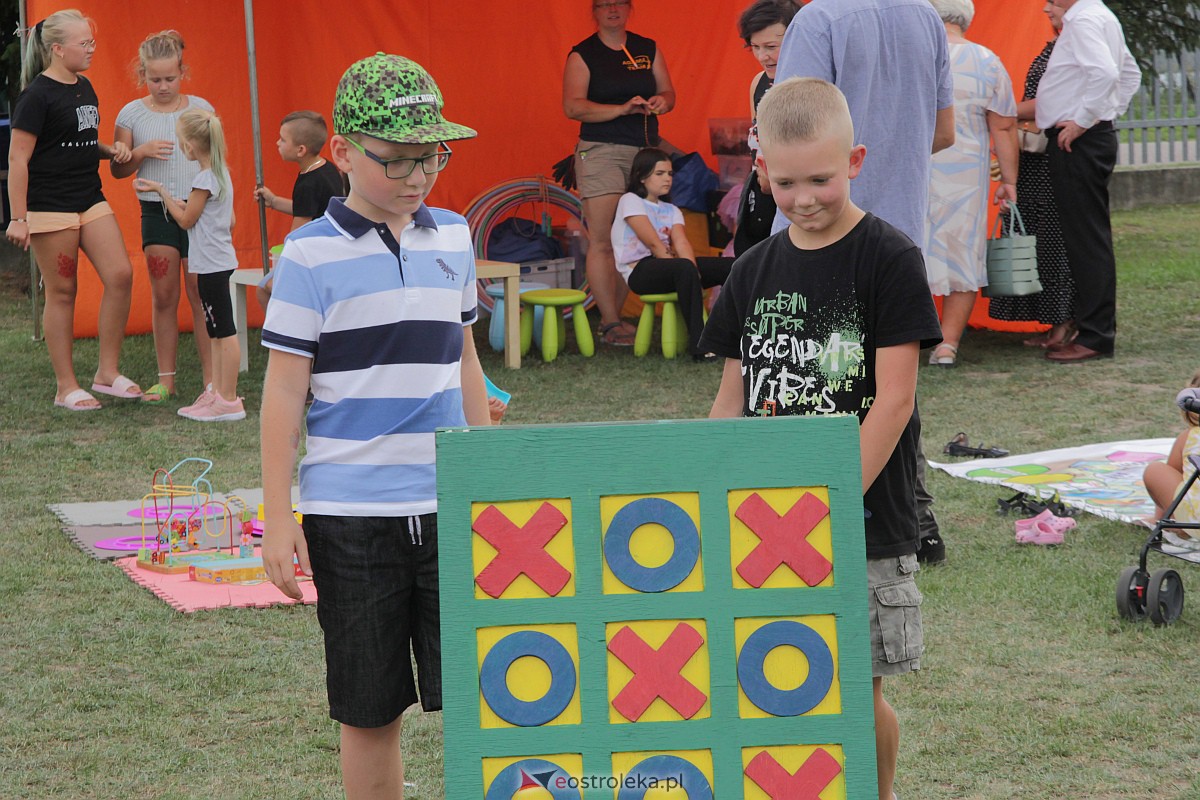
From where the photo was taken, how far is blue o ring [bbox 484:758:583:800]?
6.63 feet

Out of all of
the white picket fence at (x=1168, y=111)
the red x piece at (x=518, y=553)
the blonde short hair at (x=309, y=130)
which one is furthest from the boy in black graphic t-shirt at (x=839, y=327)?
the white picket fence at (x=1168, y=111)

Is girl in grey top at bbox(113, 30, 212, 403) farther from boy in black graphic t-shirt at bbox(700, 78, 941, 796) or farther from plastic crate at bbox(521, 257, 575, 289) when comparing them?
boy in black graphic t-shirt at bbox(700, 78, 941, 796)

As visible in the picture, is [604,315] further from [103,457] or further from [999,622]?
[999,622]

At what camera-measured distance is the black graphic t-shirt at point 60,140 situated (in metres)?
7.21

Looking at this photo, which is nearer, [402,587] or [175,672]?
[402,587]

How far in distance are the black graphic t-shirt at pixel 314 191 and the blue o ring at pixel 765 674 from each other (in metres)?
5.38

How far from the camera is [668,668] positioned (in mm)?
2057

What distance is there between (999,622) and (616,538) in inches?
101

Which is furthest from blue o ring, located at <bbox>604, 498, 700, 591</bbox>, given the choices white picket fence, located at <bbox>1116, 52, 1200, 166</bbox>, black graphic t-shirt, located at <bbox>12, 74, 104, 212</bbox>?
white picket fence, located at <bbox>1116, 52, 1200, 166</bbox>

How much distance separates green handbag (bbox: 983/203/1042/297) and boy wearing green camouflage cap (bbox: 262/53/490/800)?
20.9ft

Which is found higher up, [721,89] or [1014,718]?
[721,89]

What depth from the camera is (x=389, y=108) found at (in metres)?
2.60

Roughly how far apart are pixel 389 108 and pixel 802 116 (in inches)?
28.5

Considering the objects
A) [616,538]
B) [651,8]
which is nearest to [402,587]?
[616,538]
